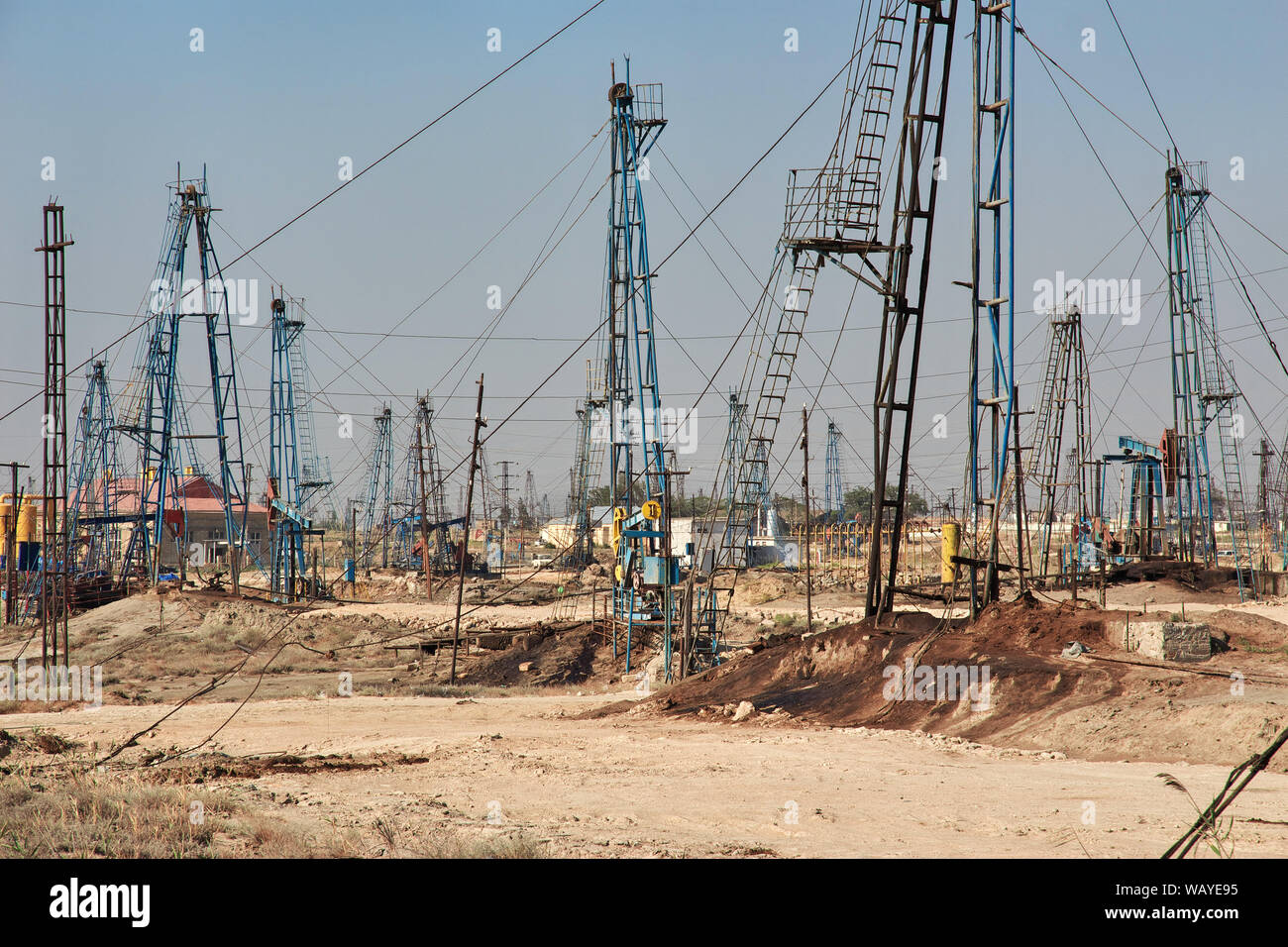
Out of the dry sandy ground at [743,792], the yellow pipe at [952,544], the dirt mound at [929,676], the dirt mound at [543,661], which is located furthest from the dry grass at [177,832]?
the dirt mound at [543,661]

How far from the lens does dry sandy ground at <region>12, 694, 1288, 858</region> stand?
8195mm

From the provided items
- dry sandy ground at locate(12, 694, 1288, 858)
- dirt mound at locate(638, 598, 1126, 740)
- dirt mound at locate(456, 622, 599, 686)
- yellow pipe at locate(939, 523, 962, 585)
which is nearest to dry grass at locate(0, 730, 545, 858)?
dry sandy ground at locate(12, 694, 1288, 858)

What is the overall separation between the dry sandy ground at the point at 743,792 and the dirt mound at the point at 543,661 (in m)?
9.97

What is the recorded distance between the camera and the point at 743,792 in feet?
34.2

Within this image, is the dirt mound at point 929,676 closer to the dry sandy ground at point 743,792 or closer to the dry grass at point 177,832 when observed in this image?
the dry sandy ground at point 743,792

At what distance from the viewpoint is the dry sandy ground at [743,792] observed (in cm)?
820

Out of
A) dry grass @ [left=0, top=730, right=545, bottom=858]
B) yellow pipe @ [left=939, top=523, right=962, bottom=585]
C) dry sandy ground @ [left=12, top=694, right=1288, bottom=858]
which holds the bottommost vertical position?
dry sandy ground @ [left=12, top=694, right=1288, bottom=858]

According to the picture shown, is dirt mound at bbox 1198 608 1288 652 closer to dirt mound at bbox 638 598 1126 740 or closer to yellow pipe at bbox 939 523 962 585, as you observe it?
dirt mound at bbox 638 598 1126 740

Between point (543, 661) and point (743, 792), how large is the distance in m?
17.1

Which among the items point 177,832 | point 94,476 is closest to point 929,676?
point 177,832

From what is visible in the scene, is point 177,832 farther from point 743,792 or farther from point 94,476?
point 94,476

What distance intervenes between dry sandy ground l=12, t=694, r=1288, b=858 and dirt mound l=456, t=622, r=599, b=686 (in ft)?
32.7
